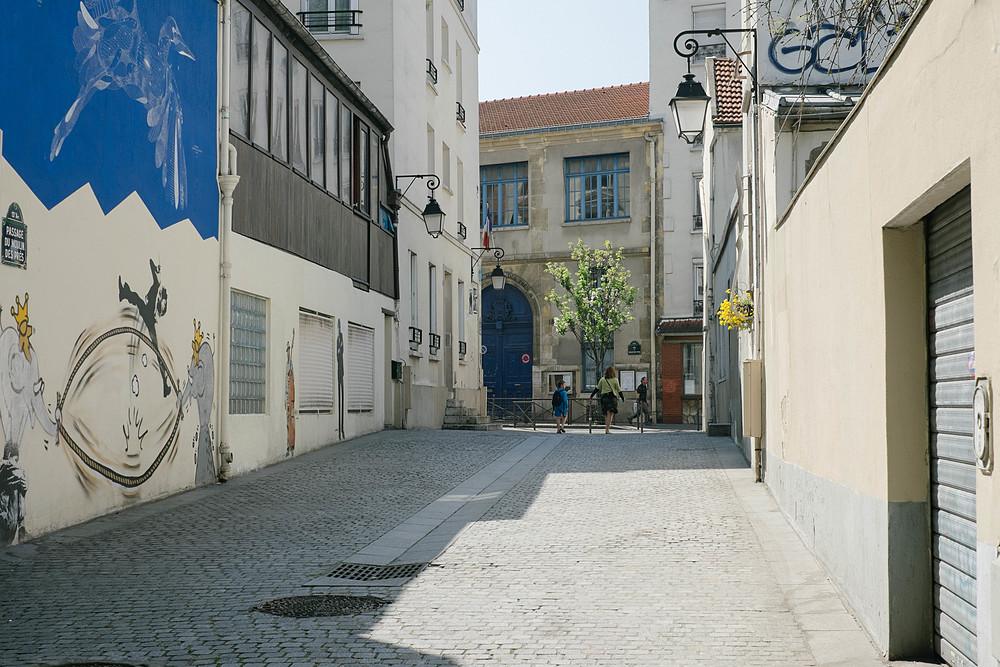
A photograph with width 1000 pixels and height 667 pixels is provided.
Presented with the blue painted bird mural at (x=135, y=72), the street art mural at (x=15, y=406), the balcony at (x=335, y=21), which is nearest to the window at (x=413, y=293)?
the balcony at (x=335, y=21)

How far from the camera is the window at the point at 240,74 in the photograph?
14070 mm

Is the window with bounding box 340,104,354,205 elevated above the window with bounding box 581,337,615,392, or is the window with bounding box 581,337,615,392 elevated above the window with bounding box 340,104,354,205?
the window with bounding box 340,104,354,205

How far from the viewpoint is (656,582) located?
24.0ft

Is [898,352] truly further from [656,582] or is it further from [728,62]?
[728,62]

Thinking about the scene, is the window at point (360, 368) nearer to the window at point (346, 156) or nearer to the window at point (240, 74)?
the window at point (346, 156)

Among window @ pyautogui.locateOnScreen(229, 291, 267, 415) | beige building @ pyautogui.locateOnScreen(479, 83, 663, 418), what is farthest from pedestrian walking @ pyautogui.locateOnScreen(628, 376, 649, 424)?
window @ pyautogui.locateOnScreen(229, 291, 267, 415)

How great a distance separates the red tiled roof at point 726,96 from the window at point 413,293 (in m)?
7.01

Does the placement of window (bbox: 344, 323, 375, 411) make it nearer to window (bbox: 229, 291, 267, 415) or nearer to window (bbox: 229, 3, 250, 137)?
window (bbox: 229, 291, 267, 415)

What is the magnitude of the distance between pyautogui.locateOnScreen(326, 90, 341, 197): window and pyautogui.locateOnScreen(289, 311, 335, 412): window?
2.23 m

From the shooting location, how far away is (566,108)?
A: 1656 inches

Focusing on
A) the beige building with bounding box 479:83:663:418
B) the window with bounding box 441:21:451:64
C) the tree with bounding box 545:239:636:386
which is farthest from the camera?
the beige building with bounding box 479:83:663:418

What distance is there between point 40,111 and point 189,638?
5252 millimetres

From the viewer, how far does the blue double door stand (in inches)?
1591

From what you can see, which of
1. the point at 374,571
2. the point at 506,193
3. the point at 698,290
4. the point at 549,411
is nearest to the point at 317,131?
the point at 374,571
